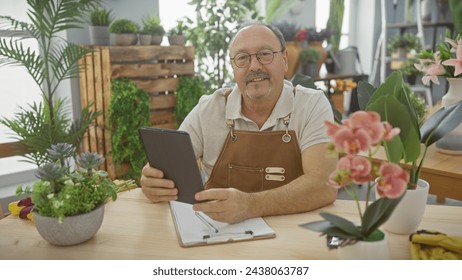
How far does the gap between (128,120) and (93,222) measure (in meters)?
2.22

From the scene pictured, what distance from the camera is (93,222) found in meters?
1.09

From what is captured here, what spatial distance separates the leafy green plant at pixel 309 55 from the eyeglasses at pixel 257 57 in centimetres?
334

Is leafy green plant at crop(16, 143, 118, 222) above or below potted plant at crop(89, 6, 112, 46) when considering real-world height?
below

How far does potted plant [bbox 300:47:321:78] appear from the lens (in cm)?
490

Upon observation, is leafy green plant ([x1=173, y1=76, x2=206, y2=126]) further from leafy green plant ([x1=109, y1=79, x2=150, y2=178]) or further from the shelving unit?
the shelving unit

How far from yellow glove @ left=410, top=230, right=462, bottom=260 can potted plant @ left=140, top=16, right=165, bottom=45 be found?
2.80 meters

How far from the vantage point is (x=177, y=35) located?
11.6 ft

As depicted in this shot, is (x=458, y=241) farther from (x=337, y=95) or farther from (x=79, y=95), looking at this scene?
(x=337, y=95)

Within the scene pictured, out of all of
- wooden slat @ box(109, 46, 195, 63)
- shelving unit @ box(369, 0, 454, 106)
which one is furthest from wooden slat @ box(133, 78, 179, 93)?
shelving unit @ box(369, 0, 454, 106)

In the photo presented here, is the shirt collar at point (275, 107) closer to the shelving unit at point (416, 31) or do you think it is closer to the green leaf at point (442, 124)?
the green leaf at point (442, 124)

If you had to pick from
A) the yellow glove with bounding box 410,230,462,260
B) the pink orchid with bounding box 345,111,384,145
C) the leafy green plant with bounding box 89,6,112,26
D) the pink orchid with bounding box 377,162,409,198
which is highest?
the leafy green plant with bounding box 89,6,112,26

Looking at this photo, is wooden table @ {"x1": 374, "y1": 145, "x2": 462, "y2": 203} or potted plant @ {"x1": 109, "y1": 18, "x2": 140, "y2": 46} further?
potted plant @ {"x1": 109, "y1": 18, "x2": 140, "y2": 46}

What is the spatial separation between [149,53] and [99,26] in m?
0.41

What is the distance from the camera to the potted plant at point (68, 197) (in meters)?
1.03
